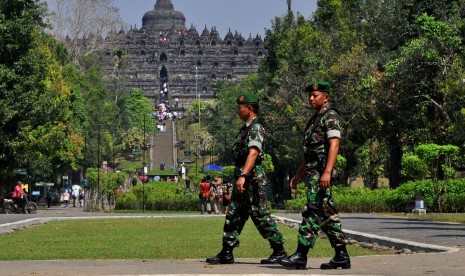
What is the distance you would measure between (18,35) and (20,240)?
2128 cm

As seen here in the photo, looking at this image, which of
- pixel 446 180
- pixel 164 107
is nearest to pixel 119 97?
pixel 164 107

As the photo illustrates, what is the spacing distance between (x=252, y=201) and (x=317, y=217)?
2.44 ft

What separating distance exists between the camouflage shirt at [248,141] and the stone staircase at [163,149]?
8979 centimetres

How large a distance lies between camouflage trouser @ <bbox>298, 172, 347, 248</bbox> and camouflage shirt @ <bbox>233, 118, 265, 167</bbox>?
0.68m

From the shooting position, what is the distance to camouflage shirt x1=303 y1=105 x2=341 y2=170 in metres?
10.2

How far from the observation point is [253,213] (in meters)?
10.6

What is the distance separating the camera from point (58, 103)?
4331 cm

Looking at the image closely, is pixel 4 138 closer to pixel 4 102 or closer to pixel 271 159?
pixel 4 102

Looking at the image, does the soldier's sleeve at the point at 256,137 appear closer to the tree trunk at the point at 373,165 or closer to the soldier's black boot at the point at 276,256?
the soldier's black boot at the point at 276,256

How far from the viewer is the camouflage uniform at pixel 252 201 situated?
1062 cm

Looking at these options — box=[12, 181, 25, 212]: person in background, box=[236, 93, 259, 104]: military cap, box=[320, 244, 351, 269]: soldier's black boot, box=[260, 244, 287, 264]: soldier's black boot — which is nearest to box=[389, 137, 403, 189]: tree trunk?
box=[12, 181, 25, 212]: person in background

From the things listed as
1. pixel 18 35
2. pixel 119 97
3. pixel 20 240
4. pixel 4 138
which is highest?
pixel 119 97

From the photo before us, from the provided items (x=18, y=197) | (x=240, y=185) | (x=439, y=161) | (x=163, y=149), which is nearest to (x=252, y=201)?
(x=240, y=185)

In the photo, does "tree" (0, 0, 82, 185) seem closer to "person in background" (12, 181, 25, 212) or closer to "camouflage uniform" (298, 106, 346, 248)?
"person in background" (12, 181, 25, 212)
